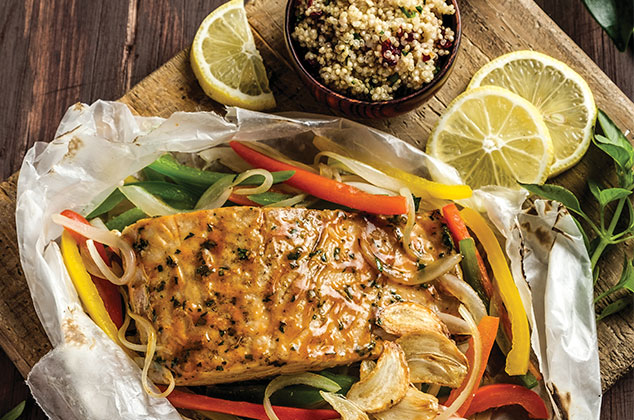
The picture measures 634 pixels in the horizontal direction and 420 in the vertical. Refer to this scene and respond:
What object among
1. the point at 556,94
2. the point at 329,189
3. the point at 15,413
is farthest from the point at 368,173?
the point at 15,413

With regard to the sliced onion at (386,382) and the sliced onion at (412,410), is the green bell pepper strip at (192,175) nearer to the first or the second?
the sliced onion at (386,382)

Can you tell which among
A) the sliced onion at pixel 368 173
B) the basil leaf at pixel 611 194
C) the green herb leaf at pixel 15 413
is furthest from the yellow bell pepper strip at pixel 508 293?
the green herb leaf at pixel 15 413

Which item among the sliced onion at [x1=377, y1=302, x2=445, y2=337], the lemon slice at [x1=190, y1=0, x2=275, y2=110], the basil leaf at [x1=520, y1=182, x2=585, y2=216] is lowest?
the sliced onion at [x1=377, y1=302, x2=445, y2=337]

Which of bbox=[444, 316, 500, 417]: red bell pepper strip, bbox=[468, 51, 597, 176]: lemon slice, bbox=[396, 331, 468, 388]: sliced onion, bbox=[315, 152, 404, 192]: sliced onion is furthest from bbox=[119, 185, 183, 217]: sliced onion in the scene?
bbox=[468, 51, 597, 176]: lemon slice

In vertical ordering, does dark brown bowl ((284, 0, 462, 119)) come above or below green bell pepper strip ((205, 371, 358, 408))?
above

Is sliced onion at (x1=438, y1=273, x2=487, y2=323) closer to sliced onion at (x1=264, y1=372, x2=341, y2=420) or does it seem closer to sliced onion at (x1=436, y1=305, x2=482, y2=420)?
sliced onion at (x1=436, y1=305, x2=482, y2=420)

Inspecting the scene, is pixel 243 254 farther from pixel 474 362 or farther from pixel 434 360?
pixel 474 362

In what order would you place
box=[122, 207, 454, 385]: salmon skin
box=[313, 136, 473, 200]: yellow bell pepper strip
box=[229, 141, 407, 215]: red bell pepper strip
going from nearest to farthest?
box=[122, 207, 454, 385]: salmon skin, box=[229, 141, 407, 215]: red bell pepper strip, box=[313, 136, 473, 200]: yellow bell pepper strip

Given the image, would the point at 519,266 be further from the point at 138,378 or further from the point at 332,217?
the point at 138,378
